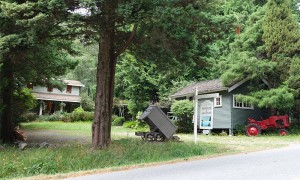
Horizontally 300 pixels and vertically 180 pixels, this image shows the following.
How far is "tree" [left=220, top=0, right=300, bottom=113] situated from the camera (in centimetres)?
2036

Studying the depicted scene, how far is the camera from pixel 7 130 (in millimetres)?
17062

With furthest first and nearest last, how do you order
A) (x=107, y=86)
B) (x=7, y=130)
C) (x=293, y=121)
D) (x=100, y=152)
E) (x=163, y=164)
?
(x=293, y=121) < (x=7, y=130) < (x=107, y=86) < (x=100, y=152) < (x=163, y=164)

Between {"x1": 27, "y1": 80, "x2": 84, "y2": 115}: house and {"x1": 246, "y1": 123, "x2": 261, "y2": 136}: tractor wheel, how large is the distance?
94.6 feet

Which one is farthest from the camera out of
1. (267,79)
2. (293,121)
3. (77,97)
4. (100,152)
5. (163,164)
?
(77,97)

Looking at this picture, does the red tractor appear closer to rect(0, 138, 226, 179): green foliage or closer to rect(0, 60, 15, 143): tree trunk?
rect(0, 138, 226, 179): green foliage

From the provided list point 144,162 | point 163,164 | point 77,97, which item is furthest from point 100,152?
point 77,97

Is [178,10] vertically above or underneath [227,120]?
above

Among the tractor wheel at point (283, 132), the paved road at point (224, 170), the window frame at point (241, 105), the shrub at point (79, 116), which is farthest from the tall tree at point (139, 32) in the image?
the shrub at point (79, 116)

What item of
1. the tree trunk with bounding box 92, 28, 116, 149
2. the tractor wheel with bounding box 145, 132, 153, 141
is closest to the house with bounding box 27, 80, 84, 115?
the tractor wheel with bounding box 145, 132, 153, 141

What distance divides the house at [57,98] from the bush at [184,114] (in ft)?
76.5

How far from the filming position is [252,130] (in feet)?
69.0

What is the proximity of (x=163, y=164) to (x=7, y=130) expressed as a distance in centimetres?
1047

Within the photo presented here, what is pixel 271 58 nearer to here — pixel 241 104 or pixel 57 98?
pixel 241 104

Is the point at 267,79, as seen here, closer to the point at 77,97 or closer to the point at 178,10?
the point at 178,10
